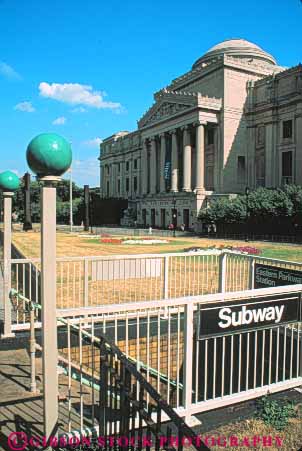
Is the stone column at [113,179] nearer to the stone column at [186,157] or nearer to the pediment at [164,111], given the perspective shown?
the pediment at [164,111]

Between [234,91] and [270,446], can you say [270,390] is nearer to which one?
[270,446]

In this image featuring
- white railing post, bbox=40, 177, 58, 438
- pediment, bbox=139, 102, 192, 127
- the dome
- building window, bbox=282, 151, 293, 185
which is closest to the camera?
white railing post, bbox=40, 177, 58, 438

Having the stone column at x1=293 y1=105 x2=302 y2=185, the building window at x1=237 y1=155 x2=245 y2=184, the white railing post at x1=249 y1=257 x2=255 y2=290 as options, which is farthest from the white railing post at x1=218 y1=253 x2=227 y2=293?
the building window at x1=237 y1=155 x2=245 y2=184

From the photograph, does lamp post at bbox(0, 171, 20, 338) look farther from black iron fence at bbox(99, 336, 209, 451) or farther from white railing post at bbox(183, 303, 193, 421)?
black iron fence at bbox(99, 336, 209, 451)

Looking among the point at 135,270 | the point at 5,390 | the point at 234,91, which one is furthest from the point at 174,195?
the point at 5,390

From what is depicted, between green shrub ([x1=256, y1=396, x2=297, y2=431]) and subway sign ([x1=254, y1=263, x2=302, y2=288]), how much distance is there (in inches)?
103

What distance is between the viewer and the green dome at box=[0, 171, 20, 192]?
6602 mm

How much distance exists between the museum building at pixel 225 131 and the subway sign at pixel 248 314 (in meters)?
58.5

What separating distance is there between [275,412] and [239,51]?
8339 centimetres

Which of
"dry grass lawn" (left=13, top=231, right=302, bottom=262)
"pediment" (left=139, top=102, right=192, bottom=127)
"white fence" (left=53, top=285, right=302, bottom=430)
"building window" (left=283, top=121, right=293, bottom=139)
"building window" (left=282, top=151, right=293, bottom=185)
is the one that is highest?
"pediment" (left=139, top=102, right=192, bottom=127)

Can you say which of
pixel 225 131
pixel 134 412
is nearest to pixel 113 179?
pixel 225 131

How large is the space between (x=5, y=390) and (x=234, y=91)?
6808cm

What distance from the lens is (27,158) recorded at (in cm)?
319

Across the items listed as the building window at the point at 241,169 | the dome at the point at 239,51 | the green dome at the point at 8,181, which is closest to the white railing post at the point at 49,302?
the green dome at the point at 8,181
